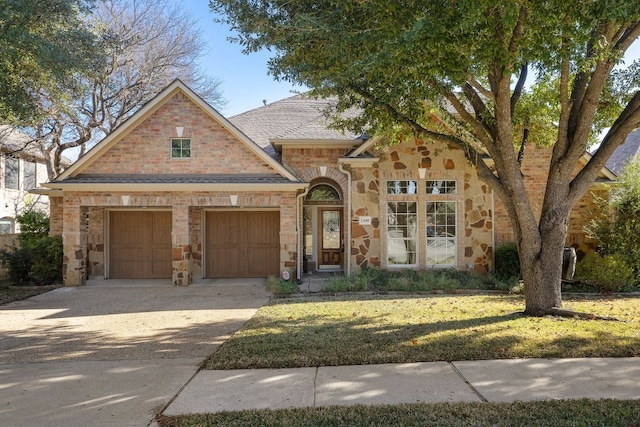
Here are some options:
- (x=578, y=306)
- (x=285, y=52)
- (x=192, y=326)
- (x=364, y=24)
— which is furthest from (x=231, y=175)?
(x=578, y=306)

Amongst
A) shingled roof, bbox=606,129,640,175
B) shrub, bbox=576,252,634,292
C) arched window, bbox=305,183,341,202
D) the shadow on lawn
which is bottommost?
the shadow on lawn

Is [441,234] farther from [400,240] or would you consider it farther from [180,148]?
[180,148]

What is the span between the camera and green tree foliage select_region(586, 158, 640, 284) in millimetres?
11961

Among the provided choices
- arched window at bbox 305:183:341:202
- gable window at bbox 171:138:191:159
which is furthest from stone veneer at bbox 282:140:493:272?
Result: gable window at bbox 171:138:191:159

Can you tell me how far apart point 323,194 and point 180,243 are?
4816mm

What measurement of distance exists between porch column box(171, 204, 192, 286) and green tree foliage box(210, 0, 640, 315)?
560 cm

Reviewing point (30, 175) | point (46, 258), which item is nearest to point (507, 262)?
point (46, 258)

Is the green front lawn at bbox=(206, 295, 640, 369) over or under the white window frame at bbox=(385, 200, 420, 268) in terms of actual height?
under

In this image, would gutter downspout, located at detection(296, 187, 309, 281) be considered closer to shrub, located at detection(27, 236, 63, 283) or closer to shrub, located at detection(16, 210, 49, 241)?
shrub, located at detection(27, 236, 63, 283)

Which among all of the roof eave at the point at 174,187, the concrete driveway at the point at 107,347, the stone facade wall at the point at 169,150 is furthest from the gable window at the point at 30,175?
the concrete driveway at the point at 107,347

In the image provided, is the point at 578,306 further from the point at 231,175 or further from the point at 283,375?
the point at 231,175

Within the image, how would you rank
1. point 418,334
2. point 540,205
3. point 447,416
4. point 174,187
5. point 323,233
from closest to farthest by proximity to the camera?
point 447,416 → point 418,334 → point 174,187 → point 540,205 → point 323,233

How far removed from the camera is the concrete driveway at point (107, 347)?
171 inches

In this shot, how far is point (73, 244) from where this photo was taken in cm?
1272
